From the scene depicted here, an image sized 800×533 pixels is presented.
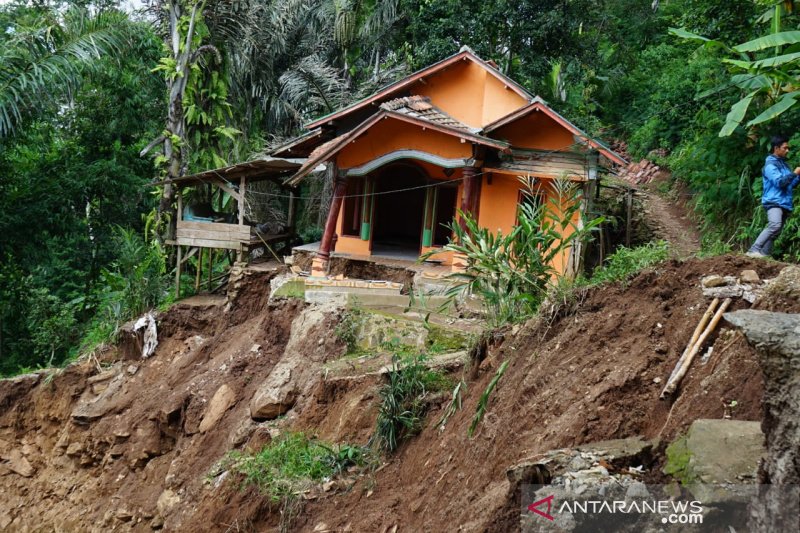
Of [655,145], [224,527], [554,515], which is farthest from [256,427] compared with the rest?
[655,145]

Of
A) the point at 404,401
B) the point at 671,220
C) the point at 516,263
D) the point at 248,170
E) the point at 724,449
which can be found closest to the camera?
the point at 724,449

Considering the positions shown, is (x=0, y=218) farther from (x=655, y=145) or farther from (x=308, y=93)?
(x=655, y=145)

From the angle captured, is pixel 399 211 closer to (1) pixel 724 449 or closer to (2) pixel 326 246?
(2) pixel 326 246

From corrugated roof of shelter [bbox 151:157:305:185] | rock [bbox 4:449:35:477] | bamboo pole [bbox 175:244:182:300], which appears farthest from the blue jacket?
rock [bbox 4:449:35:477]

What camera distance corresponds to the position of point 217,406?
1177 cm

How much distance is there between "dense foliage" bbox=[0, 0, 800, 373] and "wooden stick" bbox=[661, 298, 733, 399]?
753 cm

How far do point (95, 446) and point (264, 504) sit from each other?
673 centimetres

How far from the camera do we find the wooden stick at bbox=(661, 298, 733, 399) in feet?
16.7

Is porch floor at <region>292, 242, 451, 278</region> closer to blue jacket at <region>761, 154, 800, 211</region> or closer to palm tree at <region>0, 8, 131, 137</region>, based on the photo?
blue jacket at <region>761, 154, 800, 211</region>

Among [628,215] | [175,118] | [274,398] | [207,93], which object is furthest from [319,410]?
[207,93]

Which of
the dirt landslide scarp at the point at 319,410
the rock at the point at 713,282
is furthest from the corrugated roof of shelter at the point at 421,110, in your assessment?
the rock at the point at 713,282

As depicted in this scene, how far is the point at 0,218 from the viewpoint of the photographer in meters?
19.6

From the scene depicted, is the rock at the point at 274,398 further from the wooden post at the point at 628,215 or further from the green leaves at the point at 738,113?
the wooden post at the point at 628,215

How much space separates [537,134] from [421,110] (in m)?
2.54
